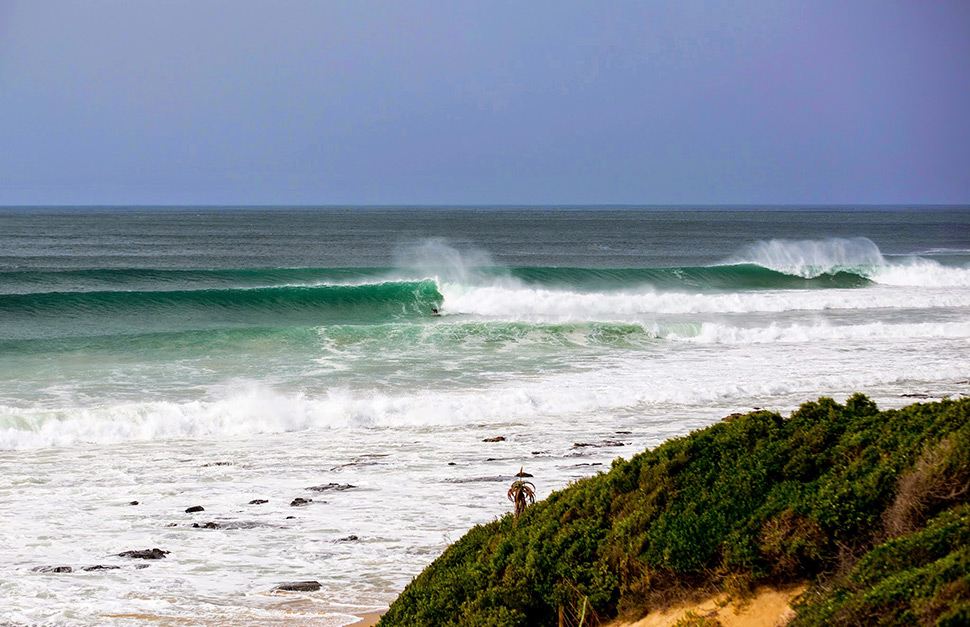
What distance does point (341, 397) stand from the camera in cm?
1702

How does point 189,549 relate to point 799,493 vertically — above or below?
below

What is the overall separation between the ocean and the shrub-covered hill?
82.4 inches

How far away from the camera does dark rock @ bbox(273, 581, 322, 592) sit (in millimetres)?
7934

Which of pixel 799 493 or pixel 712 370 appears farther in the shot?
pixel 712 370

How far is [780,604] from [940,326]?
23883 millimetres

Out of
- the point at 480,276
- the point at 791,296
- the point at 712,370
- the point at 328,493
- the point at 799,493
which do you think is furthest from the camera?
the point at 480,276

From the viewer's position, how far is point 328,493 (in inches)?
431

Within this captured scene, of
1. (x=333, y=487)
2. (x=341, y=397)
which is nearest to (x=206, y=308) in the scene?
(x=341, y=397)

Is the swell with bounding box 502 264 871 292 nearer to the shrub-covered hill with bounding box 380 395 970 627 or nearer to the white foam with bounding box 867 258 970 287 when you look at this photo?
the white foam with bounding box 867 258 970 287

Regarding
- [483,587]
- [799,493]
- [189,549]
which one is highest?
[799,493]

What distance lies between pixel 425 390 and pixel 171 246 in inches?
2018

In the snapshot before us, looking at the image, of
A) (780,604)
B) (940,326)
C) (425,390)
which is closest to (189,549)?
(780,604)

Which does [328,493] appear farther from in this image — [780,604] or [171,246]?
[171,246]

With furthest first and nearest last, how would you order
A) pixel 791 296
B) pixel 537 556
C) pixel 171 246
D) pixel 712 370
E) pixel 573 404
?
pixel 171 246 < pixel 791 296 < pixel 712 370 < pixel 573 404 < pixel 537 556
